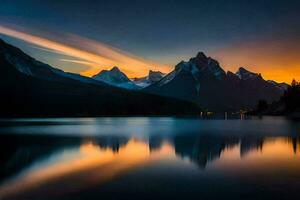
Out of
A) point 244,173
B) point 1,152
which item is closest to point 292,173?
point 244,173

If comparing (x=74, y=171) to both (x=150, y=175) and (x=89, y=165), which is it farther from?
(x=150, y=175)

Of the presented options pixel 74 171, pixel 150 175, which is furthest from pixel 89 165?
pixel 150 175

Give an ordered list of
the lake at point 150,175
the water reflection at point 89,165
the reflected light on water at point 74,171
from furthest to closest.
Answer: the water reflection at point 89,165, the reflected light on water at point 74,171, the lake at point 150,175

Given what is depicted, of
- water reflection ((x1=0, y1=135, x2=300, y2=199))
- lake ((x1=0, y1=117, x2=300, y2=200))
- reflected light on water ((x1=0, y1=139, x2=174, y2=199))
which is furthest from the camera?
water reflection ((x1=0, y1=135, x2=300, y2=199))

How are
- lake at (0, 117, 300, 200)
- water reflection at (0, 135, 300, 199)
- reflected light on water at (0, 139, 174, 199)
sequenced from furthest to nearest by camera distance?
water reflection at (0, 135, 300, 199) < reflected light on water at (0, 139, 174, 199) < lake at (0, 117, 300, 200)

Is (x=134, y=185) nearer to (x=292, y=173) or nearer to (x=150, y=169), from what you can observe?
(x=150, y=169)

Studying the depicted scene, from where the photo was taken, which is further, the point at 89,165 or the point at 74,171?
the point at 89,165

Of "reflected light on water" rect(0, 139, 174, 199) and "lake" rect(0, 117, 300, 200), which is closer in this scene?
"lake" rect(0, 117, 300, 200)

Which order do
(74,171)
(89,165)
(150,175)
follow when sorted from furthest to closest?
(89,165) → (74,171) → (150,175)

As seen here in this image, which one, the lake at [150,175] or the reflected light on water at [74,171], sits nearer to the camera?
the lake at [150,175]

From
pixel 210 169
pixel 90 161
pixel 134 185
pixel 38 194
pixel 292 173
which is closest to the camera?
pixel 38 194

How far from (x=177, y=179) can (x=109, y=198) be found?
8088mm

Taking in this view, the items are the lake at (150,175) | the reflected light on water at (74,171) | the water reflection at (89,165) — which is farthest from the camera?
the water reflection at (89,165)

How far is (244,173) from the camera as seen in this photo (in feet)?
101
